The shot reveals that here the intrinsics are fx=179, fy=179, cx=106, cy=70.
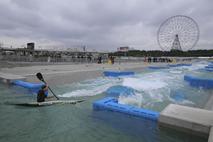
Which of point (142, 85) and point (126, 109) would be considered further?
point (142, 85)

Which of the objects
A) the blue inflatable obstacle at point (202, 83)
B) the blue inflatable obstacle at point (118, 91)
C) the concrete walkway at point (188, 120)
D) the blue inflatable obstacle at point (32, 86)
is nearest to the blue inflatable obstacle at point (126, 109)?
the concrete walkway at point (188, 120)

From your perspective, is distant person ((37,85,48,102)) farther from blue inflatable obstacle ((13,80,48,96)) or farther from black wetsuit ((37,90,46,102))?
blue inflatable obstacle ((13,80,48,96))

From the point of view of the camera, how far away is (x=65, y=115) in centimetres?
648

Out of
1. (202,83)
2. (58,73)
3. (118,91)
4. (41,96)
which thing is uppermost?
(58,73)

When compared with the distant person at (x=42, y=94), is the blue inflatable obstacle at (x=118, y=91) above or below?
below

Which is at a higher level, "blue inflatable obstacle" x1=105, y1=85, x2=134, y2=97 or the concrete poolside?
the concrete poolside

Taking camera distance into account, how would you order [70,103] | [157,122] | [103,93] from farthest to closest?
[103,93], [70,103], [157,122]

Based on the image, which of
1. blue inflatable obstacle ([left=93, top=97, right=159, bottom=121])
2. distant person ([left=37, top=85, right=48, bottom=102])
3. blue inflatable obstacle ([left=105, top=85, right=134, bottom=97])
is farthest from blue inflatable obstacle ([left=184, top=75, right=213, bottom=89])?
distant person ([left=37, top=85, right=48, bottom=102])

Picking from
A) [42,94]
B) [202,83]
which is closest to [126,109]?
[42,94]

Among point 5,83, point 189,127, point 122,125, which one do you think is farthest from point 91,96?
point 5,83

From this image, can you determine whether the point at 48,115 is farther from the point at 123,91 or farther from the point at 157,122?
the point at 123,91

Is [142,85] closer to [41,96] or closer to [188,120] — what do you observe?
[41,96]

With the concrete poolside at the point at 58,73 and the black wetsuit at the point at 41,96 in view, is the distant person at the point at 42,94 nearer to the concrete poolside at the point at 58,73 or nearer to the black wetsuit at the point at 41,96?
the black wetsuit at the point at 41,96

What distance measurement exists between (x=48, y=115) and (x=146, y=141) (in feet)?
11.8
